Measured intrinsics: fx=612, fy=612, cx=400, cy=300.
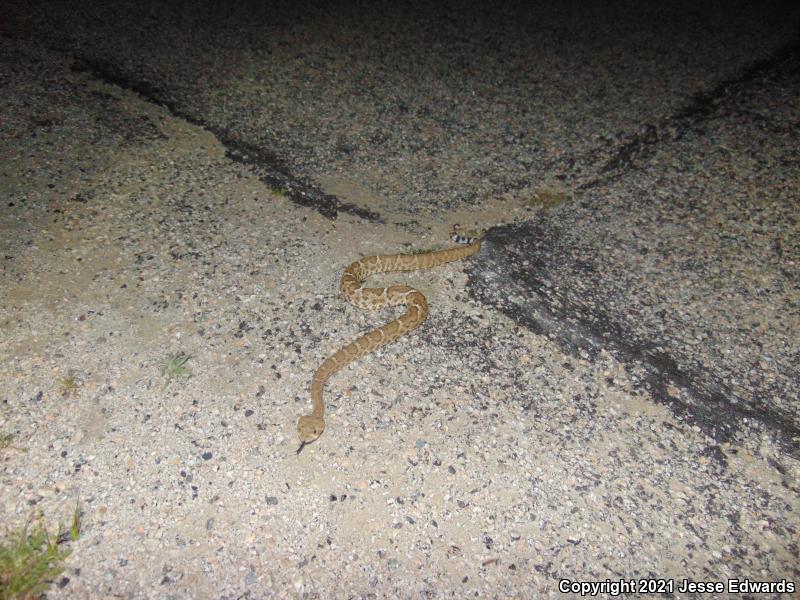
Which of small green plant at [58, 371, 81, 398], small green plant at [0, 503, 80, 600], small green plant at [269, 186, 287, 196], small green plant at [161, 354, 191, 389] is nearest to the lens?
small green plant at [0, 503, 80, 600]

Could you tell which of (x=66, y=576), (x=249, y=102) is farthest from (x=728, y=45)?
(x=66, y=576)

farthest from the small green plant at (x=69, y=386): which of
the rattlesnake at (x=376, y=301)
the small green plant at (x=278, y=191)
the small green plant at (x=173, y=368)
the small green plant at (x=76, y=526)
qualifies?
the small green plant at (x=278, y=191)

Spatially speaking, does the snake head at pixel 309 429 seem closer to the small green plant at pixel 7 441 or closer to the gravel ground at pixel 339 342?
the gravel ground at pixel 339 342

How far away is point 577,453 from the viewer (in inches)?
177

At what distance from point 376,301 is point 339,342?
58 cm

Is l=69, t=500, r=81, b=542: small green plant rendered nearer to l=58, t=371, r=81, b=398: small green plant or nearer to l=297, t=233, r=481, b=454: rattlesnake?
l=58, t=371, r=81, b=398: small green plant

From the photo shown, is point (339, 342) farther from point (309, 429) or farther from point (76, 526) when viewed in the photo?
point (76, 526)

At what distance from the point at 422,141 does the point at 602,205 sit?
2341mm

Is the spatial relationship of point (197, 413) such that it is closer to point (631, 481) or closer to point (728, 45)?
point (631, 481)

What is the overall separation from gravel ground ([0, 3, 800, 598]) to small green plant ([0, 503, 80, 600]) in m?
0.11

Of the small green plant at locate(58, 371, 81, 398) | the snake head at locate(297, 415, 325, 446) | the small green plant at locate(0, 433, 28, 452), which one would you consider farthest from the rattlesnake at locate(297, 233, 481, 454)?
the small green plant at locate(0, 433, 28, 452)

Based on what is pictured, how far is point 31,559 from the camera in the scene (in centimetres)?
354

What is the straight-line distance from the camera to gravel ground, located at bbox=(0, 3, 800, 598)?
3895 millimetres

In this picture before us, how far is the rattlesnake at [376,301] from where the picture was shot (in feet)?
14.9
